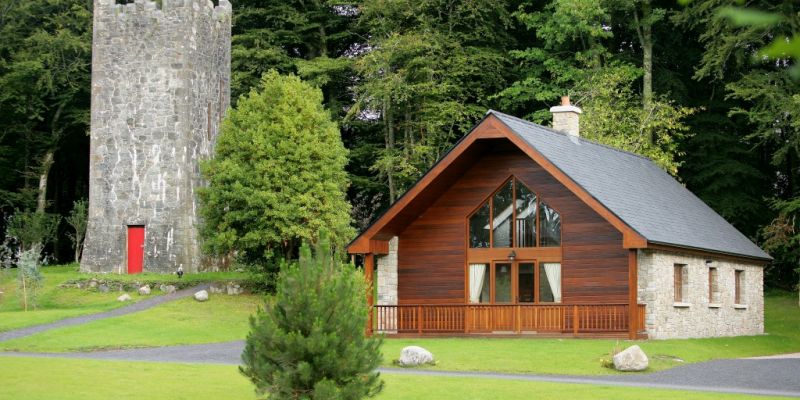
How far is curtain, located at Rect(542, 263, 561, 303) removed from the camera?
27.5 meters

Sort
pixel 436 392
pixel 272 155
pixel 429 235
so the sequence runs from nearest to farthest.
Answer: pixel 436 392
pixel 429 235
pixel 272 155

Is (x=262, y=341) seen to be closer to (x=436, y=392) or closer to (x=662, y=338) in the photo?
(x=436, y=392)

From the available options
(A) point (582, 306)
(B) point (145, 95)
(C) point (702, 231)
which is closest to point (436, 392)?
(A) point (582, 306)

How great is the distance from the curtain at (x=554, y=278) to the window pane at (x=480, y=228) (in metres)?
1.84

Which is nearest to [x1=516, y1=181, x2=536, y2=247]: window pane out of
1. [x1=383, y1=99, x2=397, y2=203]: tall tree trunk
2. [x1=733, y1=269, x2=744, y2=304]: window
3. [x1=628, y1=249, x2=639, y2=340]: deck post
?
[x1=628, y1=249, x2=639, y2=340]: deck post

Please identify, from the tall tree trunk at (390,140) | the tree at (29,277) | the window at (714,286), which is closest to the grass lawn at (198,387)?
the window at (714,286)

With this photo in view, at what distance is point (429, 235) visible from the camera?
2923cm

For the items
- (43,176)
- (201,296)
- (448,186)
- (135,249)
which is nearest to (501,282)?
(448,186)

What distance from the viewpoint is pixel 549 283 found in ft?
90.5

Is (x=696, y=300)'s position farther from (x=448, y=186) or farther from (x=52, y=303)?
(x=52, y=303)

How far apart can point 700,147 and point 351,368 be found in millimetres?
34561

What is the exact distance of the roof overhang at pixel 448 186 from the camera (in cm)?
2577

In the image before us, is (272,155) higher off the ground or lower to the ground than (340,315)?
higher

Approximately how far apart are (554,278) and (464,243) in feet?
8.75
